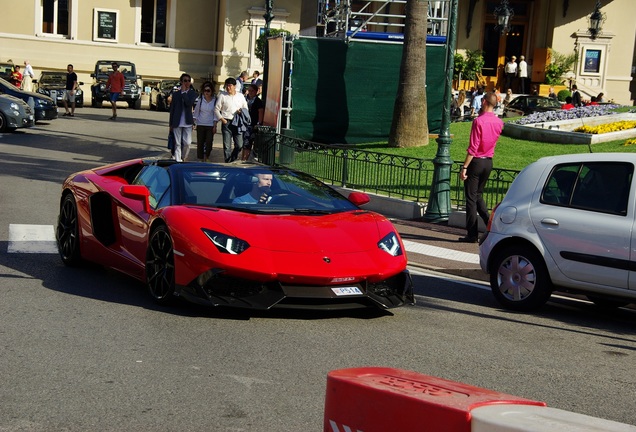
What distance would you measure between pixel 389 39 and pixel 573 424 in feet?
78.9

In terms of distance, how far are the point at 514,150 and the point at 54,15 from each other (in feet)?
118

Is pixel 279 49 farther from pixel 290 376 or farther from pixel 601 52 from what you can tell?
pixel 601 52

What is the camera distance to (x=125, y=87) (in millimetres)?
46156

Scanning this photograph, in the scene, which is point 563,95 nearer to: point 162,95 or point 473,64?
point 473,64

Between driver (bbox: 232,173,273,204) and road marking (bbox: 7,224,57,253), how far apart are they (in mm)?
3205

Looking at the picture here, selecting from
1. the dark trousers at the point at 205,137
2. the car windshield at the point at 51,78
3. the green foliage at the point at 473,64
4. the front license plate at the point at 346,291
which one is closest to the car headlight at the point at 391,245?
the front license plate at the point at 346,291

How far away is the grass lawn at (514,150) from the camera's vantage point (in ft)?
69.5

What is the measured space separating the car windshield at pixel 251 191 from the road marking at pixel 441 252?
367 centimetres

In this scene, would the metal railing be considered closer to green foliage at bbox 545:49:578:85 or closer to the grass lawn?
the grass lawn

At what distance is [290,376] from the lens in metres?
6.65

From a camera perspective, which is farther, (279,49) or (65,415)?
(279,49)

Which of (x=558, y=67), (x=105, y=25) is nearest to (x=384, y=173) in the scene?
(x=558, y=67)

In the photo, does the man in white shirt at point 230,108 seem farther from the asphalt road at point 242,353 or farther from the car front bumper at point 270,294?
the car front bumper at point 270,294

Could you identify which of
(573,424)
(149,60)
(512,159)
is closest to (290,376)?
(573,424)
